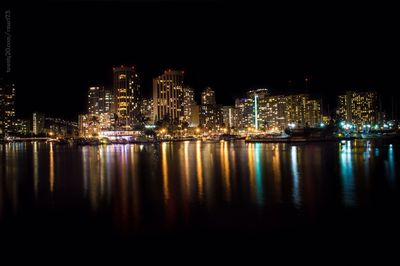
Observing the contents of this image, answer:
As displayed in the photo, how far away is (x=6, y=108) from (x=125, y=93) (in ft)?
158

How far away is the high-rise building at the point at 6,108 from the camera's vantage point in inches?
6344

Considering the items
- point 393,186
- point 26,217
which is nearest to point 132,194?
point 26,217

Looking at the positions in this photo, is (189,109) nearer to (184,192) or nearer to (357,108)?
(357,108)

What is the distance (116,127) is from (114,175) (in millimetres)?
128728

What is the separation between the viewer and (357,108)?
16950 centimetres

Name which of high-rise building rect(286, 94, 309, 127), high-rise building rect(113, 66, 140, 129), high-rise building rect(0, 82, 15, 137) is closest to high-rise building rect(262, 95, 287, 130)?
high-rise building rect(286, 94, 309, 127)

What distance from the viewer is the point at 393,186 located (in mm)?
16062

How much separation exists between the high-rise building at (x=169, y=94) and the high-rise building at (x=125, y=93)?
373 inches

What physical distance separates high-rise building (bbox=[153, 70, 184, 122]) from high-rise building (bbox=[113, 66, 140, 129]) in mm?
9466

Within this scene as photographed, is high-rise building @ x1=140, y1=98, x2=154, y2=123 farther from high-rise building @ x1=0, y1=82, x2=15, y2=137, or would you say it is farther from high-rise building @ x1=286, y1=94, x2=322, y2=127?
high-rise building @ x1=286, y1=94, x2=322, y2=127

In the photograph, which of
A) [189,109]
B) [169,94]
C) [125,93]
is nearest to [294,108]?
[189,109]


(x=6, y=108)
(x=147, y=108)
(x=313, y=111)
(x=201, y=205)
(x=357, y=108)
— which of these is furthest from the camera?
(x=147, y=108)

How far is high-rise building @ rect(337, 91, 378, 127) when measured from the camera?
538 ft

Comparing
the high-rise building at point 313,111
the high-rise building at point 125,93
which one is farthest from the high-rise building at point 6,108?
the high-rise building at point 313,111
